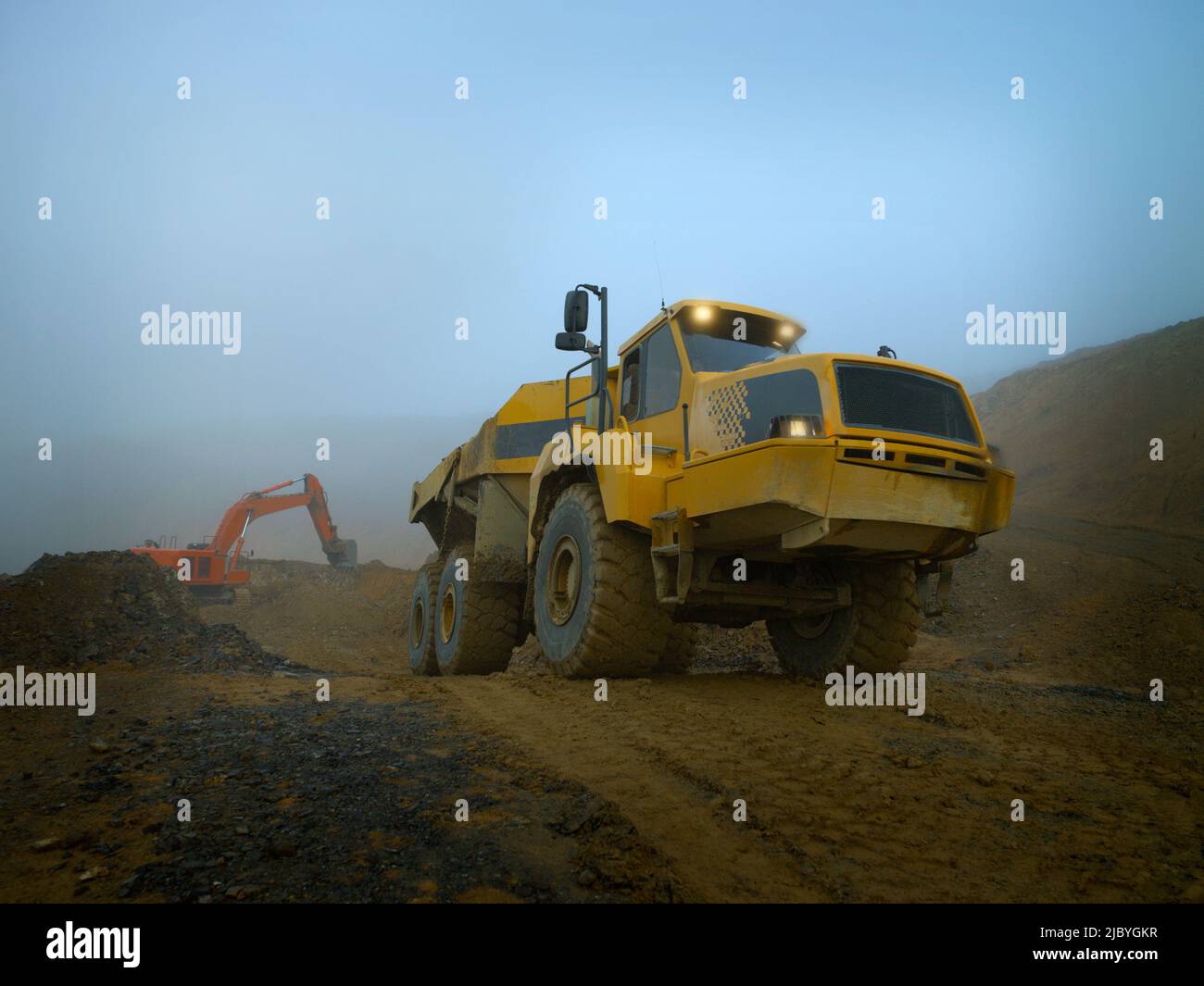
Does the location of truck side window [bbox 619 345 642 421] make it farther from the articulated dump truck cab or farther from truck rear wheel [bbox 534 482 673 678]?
truck rear wheel [bbox 534 482 673 678]

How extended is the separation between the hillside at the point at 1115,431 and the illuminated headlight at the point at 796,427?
15731 mm

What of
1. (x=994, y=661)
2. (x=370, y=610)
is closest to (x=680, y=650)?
Result: (x=994, y=661)

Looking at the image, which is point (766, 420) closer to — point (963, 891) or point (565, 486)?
point (565, 486)

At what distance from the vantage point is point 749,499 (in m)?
4.15

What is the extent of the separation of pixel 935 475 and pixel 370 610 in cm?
1832

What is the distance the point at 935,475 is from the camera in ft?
13.7

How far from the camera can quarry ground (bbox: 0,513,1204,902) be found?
217 centimetres

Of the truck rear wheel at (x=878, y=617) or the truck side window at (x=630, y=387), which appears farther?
the truck side window at (x=630, y=387)

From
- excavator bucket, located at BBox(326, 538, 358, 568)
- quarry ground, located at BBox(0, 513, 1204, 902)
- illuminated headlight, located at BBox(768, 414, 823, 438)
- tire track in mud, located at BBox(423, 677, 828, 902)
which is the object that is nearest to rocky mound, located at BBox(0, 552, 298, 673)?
quarry ground, located at BBox(0, 513, 1204, 902)

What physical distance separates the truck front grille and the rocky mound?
20.9 feet

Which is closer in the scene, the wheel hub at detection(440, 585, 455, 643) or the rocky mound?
the rocky mound

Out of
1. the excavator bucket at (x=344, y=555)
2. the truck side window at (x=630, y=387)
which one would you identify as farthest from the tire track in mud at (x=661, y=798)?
the excavator bucket at (x=344, y=555)

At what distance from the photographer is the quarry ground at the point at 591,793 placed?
2.17m

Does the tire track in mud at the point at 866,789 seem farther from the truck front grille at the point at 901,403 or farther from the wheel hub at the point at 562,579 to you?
the truck front grille at the point at 901,403
